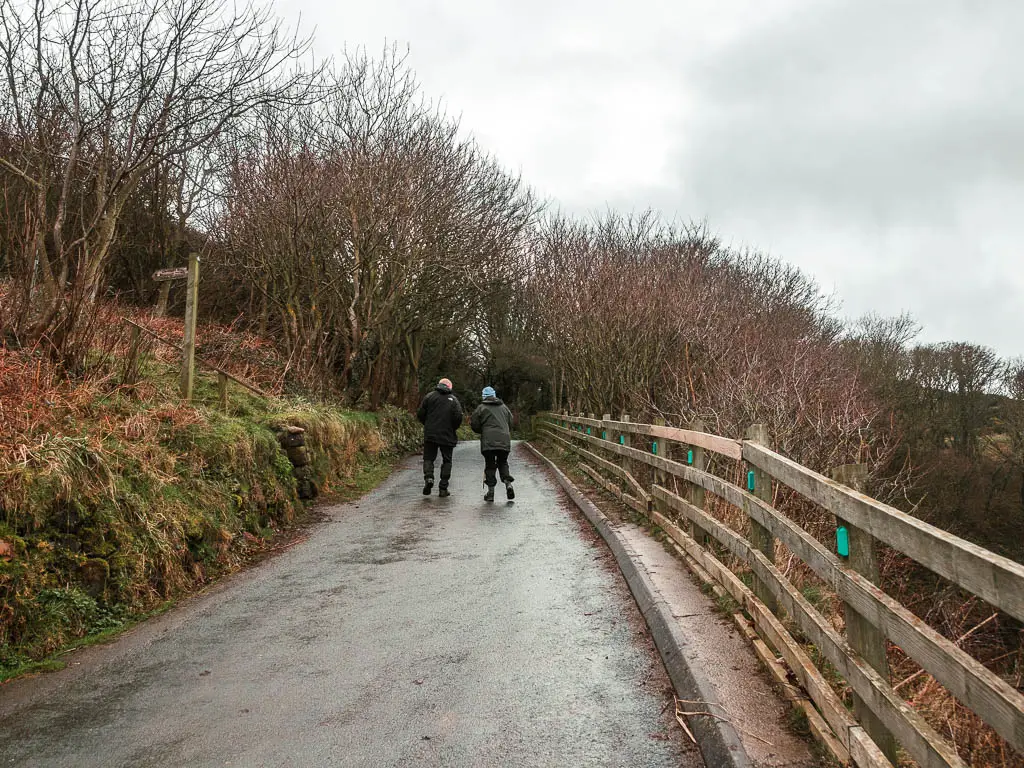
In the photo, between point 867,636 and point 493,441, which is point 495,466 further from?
point 867,636

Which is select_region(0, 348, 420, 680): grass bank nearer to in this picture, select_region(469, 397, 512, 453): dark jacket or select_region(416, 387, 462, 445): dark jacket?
select_region(416, 387, 462, 445): dark jacket

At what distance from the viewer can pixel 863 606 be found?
114 inches

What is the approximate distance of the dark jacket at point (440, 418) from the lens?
12.2 meters

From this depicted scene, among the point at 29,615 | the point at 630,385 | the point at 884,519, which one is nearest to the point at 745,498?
the point at 884,519

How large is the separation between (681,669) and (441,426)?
8.38 meters

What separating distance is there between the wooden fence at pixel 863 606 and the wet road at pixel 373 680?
0.72m

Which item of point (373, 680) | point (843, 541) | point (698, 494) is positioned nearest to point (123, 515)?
point (373, 680)

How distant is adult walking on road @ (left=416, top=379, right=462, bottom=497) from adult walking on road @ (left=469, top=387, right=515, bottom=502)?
0.44 meters

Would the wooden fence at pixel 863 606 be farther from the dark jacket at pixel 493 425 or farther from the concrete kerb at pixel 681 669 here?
the dark jacket at pixel 493 425

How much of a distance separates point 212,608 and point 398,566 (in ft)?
6.19

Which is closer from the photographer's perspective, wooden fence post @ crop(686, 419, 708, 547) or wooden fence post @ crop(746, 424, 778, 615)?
wooden fence post @ crop(746, 424, 778, 615)

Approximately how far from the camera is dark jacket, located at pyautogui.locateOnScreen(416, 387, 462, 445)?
1220cm

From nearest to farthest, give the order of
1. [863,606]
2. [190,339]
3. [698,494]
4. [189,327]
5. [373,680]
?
[863,606]
[373,680]
[698,494]
[190,339]
[189,327]

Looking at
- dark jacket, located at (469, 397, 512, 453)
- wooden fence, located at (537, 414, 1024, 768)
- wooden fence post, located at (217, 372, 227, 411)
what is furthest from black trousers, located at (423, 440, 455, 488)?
wooden fence, located at (537, 414, 1024, 768)
